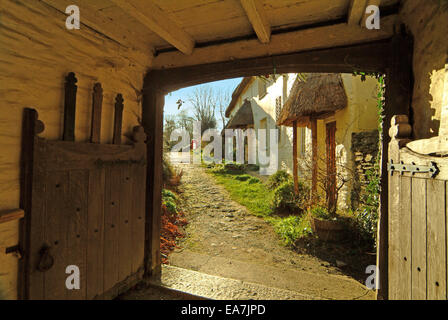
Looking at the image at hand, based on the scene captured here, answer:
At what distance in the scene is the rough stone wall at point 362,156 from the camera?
15.6 feet

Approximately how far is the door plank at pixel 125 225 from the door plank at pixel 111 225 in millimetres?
55

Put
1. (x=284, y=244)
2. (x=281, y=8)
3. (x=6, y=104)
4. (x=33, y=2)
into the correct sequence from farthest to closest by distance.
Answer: (x=284, y=244) → (x=281, y=8) → (x=33, y=2) → (x=6, y=104)

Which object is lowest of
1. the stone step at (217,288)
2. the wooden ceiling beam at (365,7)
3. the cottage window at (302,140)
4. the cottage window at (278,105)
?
the stone step at (217,288)

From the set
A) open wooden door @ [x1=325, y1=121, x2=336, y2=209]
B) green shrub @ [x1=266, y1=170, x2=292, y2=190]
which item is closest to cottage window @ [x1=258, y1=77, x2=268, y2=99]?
green shrub @ [x1=266, y1=170, x2=292, y2=190]

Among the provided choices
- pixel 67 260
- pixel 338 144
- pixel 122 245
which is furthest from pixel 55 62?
pixel 338 144

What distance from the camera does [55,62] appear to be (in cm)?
179

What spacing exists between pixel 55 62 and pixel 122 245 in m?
1.76

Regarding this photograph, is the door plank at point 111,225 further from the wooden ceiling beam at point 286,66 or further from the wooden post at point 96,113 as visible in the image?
the wooden ceiling beam at point 286,66

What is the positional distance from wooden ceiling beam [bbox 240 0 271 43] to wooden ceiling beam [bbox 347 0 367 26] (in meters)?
0.68

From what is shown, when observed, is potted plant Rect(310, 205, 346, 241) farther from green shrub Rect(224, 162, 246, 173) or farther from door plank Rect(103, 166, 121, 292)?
green shrub Rect(224, 162, 246, 173)

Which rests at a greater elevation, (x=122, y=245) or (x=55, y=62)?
(x=55, y=62)

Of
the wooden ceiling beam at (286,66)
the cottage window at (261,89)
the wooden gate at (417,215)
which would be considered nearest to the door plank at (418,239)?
the wooden gate at (417,215)

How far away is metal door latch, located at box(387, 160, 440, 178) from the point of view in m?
1.25
